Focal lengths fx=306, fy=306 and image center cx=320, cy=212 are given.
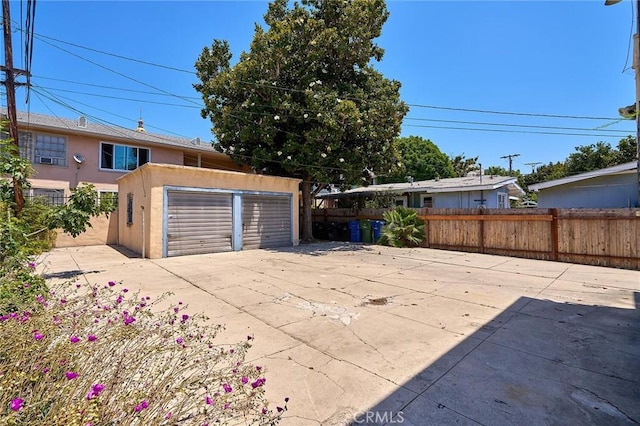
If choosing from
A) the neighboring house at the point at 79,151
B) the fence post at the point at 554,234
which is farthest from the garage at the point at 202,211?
the fence post at the point at 554,234

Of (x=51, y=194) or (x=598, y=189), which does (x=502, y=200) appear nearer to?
(x=598, y=189)

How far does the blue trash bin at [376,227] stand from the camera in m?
14.4

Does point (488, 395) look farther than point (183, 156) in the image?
No

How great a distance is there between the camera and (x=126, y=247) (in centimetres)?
1310

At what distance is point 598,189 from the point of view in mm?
12859

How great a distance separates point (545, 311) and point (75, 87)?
17.8 m

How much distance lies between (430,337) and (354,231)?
11743 millimetres

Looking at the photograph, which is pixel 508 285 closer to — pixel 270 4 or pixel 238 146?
pixel 238 146

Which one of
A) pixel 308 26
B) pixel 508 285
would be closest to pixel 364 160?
pixel 308 26

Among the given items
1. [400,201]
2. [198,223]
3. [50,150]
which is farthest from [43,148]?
[400,201]

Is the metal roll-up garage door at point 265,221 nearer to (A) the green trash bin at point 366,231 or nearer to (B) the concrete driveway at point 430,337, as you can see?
(A) the green trash bin at point 366,231

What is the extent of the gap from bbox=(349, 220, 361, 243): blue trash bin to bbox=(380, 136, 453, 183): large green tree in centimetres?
1883

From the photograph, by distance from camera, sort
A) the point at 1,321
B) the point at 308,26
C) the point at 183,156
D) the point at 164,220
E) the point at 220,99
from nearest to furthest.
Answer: the point at 1,321, the point at 164,220, the point at 308,26, the point at 220,99, the point at 183,156

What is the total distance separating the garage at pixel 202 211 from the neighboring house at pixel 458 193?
747cm
